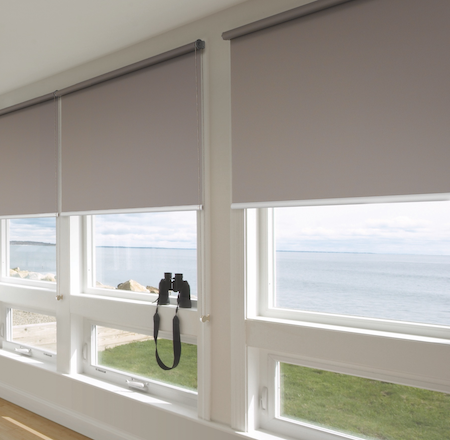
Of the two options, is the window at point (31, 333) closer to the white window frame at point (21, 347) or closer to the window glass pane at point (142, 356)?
the white window frame at point (21, 347)

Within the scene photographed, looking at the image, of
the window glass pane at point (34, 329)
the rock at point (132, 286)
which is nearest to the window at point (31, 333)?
the window glass pane at point (34, 329)

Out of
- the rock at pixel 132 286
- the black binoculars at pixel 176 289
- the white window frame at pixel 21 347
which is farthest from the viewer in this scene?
the white window frame at pixel 21 347

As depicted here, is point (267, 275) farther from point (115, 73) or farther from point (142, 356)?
point (115, 73)

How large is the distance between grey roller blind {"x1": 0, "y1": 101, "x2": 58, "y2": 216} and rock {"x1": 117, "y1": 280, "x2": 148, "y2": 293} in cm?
77

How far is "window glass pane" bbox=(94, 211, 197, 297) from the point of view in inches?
111

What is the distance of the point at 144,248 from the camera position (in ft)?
10.0

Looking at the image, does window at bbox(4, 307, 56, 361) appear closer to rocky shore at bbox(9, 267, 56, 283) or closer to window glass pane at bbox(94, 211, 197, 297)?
rocky shore at bbox(9, 267, 56, 283)

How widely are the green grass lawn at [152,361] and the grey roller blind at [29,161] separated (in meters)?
1.14

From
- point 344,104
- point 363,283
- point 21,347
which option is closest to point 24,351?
point 21,347

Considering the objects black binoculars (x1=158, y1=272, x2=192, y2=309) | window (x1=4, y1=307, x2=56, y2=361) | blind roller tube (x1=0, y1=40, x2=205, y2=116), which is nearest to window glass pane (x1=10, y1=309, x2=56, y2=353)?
window (x1=4, y1=307, x2=56, y2=361)

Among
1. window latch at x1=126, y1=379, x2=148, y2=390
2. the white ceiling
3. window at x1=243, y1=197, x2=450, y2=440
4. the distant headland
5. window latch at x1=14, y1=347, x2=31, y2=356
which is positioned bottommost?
window latch at x1=126, y1=379, x2=148, y2=390

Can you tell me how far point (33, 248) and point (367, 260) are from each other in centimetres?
287

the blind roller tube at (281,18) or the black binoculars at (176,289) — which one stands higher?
the blind roller tube at (281,18)

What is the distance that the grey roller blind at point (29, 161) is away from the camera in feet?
11.2
